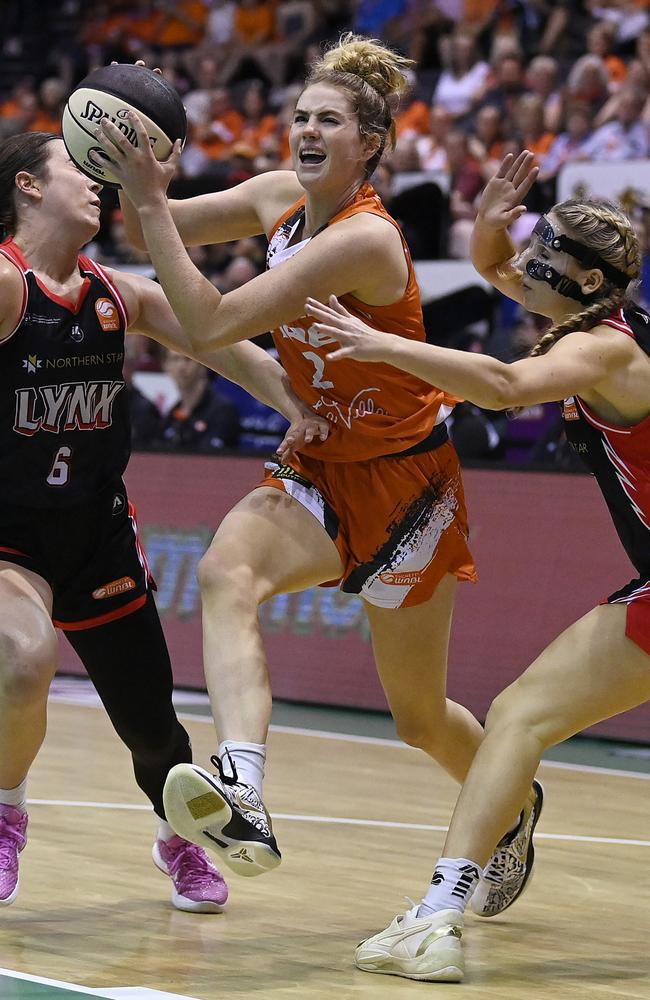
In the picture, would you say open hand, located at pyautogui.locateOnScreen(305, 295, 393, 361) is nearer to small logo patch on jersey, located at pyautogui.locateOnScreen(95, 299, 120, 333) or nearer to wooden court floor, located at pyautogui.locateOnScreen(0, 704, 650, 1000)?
small logo patch on jersey, located at pyautogui.locateOnScreen(95, 299, 120, 333)

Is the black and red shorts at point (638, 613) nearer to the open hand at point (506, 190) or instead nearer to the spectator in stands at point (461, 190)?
the open hand at point (506, 190)

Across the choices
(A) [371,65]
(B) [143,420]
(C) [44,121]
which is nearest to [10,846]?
(A) [371,65]

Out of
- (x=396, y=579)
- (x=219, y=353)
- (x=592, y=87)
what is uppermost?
(x=219, y=353)

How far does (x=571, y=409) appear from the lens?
4305mm

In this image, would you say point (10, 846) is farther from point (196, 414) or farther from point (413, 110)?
point (413, 110)

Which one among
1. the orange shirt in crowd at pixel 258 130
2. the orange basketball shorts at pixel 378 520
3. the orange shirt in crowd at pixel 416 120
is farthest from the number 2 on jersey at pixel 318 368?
the orange shirt in crowd at pixel 258 130

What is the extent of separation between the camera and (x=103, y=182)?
4.39m

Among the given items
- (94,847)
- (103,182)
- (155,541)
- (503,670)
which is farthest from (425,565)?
(155,541)

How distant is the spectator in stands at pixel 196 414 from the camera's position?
10.2 m

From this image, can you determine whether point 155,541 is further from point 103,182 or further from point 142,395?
point 103,182

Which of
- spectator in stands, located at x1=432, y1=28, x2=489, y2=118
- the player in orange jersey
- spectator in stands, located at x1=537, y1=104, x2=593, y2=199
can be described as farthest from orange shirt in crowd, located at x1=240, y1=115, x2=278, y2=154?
the player in orange jersey

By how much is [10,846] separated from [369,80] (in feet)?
7.98

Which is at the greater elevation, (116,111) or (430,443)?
(116,111)

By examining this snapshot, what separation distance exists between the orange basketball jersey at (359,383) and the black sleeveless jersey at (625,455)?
52cm
